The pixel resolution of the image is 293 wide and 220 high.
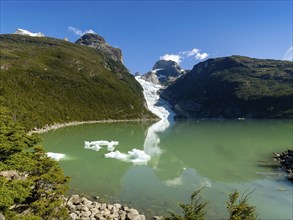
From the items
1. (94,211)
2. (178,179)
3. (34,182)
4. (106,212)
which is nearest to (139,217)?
(106,212)

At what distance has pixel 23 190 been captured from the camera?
14312 millimetres

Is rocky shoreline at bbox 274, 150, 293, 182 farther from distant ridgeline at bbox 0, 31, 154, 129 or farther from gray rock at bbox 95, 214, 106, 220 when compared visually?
distant ridgeline at bbox 0, 31, 154, 129

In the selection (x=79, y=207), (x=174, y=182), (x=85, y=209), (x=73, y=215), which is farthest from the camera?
(x=174, y=182)

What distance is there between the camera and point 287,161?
140 ft

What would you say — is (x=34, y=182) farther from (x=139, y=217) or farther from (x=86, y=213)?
(x=139, y=217)

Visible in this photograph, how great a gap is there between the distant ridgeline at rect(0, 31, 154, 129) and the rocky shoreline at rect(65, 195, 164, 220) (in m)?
50.3

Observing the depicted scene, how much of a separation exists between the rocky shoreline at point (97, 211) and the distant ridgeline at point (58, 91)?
165 feet

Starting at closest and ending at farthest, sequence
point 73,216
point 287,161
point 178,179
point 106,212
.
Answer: point 73,216 → point 106,212 → point 178,179 → point 287,161

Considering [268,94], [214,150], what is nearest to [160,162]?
[214,150]

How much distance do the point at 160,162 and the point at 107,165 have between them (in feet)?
28.5

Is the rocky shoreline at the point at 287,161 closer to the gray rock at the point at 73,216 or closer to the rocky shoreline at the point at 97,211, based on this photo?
the rocky shoreline at the point at 97,211

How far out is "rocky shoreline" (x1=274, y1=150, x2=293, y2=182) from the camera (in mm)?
36956

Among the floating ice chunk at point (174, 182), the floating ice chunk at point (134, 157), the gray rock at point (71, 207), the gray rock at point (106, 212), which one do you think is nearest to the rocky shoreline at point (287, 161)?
the floating ice chunk at point (174, 182)

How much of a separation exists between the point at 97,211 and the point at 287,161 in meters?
33.1
